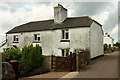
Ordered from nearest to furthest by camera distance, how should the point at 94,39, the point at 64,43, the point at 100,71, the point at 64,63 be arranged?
the point at 100,71 → the point at 64,63 → the point at 64,43 → the point at 94,39

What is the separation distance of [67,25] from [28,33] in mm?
7485

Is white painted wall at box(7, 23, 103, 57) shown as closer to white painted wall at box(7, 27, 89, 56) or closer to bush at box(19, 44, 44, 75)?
white painted wall at box(7, 27, 89, 56)

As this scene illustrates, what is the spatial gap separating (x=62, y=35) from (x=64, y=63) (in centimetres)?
759

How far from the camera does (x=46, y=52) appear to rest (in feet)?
60.6

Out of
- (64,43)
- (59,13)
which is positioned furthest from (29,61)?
(59,13)

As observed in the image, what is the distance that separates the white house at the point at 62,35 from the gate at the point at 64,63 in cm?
576

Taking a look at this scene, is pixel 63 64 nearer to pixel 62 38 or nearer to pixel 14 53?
pixel 14 53

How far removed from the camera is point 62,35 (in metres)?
17.4

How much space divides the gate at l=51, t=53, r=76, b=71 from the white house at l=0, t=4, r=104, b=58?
227 inches

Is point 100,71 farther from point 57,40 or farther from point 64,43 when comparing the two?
point 57,40

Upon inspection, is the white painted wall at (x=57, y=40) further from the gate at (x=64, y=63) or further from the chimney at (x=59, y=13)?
the gate at (x=64, y=63)

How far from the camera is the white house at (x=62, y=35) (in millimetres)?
15818

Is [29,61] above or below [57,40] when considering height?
below

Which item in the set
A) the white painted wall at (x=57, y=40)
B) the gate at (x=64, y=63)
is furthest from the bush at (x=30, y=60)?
the white painted wall at (x=57, y=40)
